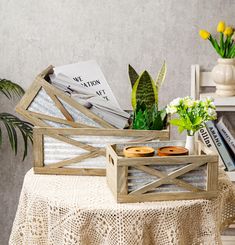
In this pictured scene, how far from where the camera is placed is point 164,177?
6.29 ft

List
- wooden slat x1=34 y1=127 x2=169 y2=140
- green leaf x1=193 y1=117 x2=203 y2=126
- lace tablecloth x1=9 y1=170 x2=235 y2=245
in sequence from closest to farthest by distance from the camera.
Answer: lace tablecloth x1=9 y1=170 x2=235 y2=245 → green leaf x1=193 y1=117 x2=203 y2=126 → wooden slat x1=34 y1=127 x2=169 y2=140

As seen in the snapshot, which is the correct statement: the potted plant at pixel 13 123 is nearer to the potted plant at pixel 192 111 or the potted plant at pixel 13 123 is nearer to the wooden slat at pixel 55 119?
the wooden slat at pixel 55 119

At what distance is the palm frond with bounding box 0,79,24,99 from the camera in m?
2.85

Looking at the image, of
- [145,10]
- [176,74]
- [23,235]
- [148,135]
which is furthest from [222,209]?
[145,10]

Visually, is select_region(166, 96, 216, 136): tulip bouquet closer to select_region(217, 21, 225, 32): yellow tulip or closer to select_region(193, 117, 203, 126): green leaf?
select_region(193, 117, 203, 126): green leaf

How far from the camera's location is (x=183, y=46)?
2.95 m

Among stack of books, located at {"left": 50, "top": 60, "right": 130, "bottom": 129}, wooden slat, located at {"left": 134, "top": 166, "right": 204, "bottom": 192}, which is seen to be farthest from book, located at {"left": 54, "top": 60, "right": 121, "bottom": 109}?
wooden slat, located at {"left": 134, "top": 166, "right": 204, "bottom": 192}

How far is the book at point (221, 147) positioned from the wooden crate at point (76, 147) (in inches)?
34.0

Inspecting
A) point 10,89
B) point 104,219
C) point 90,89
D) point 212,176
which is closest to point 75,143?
point 90,89

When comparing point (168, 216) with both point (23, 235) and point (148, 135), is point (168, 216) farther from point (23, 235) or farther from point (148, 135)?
point (23, 235)

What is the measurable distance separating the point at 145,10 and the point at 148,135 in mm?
963

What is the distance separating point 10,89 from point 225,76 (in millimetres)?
1085

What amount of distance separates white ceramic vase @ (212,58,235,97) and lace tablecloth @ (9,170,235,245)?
0.87m

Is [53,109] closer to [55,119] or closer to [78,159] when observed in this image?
[55,119]
